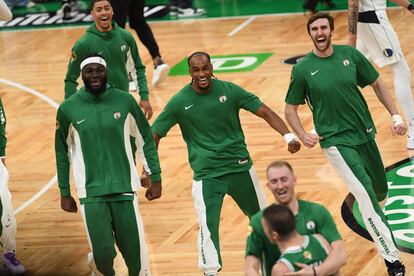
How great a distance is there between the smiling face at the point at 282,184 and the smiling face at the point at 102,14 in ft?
13.3

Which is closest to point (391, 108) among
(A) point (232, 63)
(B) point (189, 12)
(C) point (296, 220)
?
(C) point (296, 220)

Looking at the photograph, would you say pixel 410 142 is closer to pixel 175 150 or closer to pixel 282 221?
pixel 175 150

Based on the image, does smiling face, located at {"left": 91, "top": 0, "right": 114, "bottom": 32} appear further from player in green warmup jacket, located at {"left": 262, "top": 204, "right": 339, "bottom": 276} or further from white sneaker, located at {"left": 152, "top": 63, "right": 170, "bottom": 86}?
white sneaker, located at {"left": 152, "top": 63, "right": 170, "bottom": 86}

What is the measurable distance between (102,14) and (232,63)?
20.4 feet

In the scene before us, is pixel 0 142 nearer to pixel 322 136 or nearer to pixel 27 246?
pixel 27 246

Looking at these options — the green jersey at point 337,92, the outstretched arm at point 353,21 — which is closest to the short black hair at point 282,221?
the green jersey at point 337,92

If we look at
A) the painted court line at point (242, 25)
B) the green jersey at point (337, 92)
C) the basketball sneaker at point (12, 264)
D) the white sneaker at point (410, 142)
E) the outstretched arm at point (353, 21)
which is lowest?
the painted court line at point (242, 25)

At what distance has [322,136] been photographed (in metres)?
9.05

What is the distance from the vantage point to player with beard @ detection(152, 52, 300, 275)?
28.9ft

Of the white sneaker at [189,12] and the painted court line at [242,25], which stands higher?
the painted court line at [242,25]

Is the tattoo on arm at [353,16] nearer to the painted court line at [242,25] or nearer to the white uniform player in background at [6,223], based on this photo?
the white uniform player in background at [6,223]

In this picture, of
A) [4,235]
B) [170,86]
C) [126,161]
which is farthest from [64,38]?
[126,161]

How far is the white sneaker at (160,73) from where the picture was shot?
15.6 metres

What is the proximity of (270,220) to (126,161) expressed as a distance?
7.52 feet
